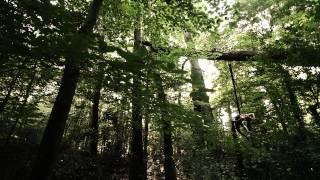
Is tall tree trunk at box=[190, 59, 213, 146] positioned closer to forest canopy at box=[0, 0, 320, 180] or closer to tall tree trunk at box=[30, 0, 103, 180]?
forest canopy at box=[0, 0, 320, 180]

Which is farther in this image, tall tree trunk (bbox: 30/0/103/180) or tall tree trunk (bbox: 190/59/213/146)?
tall tree trunk (bbox: 190/59/213/146)

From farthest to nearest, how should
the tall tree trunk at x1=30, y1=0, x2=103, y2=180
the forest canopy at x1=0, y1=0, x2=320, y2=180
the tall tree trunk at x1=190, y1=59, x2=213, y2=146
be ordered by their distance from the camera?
the tall tree trunk at x1=190, y1=59, x2=213, y2=146
the tall tree trunk at x1=30, y1=0, x2=103, y2=180
the forest canopy at x1=0, y1=0, x2=320, y2=180

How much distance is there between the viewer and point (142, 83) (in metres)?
6.73

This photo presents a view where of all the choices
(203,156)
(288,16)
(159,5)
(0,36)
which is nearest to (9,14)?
(0,36)

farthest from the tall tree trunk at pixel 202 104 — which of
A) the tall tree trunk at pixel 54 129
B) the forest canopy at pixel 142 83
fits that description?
the tall tree trunk at pixel 54 129

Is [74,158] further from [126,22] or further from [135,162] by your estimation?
[126,22]

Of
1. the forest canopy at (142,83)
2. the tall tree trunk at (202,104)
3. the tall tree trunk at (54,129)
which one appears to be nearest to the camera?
the forest canopy at (142,83)

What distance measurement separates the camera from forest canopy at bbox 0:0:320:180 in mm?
4086

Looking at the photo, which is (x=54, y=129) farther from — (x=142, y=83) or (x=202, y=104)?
(x=202, y=104)

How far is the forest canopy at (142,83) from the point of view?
4.09 metres

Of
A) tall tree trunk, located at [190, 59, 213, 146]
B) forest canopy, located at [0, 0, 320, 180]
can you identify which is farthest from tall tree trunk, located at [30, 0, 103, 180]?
tall tree trunk, located at [190, 59, 213, 146]

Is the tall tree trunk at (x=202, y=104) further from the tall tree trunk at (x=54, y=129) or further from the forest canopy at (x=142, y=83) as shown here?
the tall tree trunk at (x=54, y=129)

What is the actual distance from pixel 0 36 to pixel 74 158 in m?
5.90

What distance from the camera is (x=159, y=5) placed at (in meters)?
9.14
